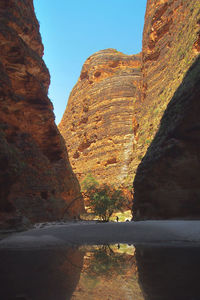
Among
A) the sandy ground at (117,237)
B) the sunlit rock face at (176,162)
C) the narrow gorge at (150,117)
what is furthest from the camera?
the narrow gorge at (150,117)

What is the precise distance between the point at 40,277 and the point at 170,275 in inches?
51.0

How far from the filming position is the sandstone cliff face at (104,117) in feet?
121

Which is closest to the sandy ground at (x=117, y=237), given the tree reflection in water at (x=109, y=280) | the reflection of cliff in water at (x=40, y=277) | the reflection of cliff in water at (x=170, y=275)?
the reflection of cliff in water at (x=170, y=275)

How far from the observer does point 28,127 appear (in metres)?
15.5

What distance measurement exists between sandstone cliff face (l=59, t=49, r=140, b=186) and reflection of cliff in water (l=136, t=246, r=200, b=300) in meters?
29.5

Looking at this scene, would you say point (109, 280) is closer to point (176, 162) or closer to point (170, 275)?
point (170, 275)

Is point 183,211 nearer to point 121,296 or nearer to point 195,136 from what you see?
point 195,136

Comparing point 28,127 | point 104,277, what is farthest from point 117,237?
point 28,127

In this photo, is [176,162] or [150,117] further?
[150,117]

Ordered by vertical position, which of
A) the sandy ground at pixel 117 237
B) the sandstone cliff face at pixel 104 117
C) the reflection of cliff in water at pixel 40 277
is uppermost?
the sandstone cliff face at pixel 104 117

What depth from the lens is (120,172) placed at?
112ft

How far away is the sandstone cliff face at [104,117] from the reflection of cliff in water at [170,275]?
2948 centimetres

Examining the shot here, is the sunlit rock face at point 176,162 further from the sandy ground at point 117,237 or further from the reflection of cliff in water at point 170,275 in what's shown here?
the reflection of cliff in water at point 170,275

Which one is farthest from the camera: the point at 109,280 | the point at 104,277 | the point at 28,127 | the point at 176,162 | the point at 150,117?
the point at 150,117
